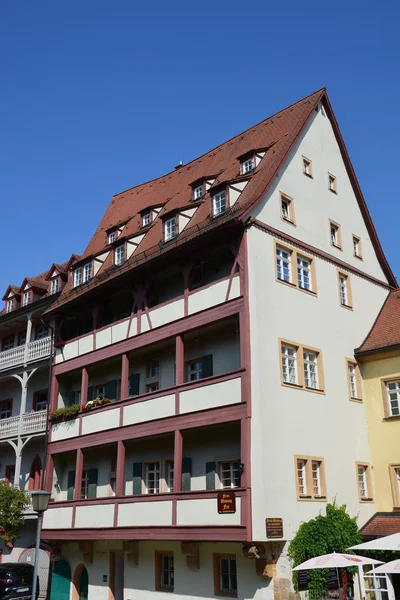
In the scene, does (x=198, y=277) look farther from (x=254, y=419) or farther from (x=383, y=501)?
(x=383, y=501)

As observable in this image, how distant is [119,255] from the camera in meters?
26.2

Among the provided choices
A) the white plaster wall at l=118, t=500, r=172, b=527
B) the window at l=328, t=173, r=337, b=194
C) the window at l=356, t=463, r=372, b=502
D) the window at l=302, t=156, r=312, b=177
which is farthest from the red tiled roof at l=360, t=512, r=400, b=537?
the window at l=302, t=156, r=312, b=177

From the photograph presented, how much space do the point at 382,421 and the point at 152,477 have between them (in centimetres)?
815

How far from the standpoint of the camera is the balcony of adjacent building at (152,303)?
20.7 m

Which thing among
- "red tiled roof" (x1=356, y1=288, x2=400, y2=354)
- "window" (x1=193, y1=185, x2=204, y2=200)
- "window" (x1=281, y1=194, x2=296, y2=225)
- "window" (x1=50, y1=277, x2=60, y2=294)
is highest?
"window" (x1=193, y1=185, x2=204, y2=200)

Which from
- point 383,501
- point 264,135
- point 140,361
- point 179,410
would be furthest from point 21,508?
point 264,135

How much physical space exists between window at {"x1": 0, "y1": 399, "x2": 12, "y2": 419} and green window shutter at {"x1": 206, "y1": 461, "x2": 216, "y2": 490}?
1490 cm

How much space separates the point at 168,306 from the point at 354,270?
7.63 meters

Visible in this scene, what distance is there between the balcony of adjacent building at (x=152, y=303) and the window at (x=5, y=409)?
258 inches

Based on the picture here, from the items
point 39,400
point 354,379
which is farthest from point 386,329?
point 39,400

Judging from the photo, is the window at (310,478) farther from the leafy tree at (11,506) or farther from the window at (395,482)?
the leafy tree at (11,506)

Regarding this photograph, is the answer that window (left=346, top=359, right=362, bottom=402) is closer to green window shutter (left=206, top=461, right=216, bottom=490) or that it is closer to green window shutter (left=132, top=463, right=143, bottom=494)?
green window shutter (left=206, top=461, right=216, bottom=490)

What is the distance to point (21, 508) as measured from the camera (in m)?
25.7

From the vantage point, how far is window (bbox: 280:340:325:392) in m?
20.1
